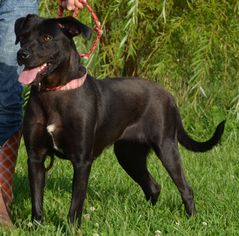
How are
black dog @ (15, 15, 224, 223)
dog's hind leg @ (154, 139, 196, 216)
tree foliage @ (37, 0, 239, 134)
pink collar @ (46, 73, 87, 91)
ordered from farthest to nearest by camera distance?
tree foliage @ (37, 0, 239, 134), dog's hind leg @ (154, 139, 196, 216), pink collar @ (46, 73, 87, 91), black dog @ (15, 15, 224, 223)

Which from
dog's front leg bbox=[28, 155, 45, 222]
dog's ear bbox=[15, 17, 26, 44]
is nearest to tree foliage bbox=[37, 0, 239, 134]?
dog's ear bbox=[15, 17, 26, 44]

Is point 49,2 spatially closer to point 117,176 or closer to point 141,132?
point 117,176

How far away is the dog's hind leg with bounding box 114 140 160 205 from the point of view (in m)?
5.12

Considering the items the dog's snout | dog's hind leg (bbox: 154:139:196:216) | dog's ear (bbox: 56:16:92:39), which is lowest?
dog's hind leg (bbox: 154:139:196:216)

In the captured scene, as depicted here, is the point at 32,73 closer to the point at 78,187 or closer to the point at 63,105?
the point at 63,105

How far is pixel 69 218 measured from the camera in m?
4.27

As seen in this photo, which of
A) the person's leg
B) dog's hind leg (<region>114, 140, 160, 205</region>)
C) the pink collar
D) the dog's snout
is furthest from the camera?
dog's hind leg (<region>114, 140, 160, 205</region>)

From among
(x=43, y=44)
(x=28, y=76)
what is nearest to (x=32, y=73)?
(x=28, y=76)

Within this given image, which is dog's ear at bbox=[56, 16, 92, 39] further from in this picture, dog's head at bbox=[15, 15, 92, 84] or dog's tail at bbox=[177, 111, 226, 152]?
dog's tail at bbox=[177, 111, 226, 152]

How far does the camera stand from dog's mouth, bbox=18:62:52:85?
404cm

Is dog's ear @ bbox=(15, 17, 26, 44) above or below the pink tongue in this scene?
above

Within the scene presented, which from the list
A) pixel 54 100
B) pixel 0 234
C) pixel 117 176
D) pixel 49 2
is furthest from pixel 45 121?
pixel 49 2

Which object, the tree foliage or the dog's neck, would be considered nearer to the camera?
the dog's neck

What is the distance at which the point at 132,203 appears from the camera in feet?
16.1
